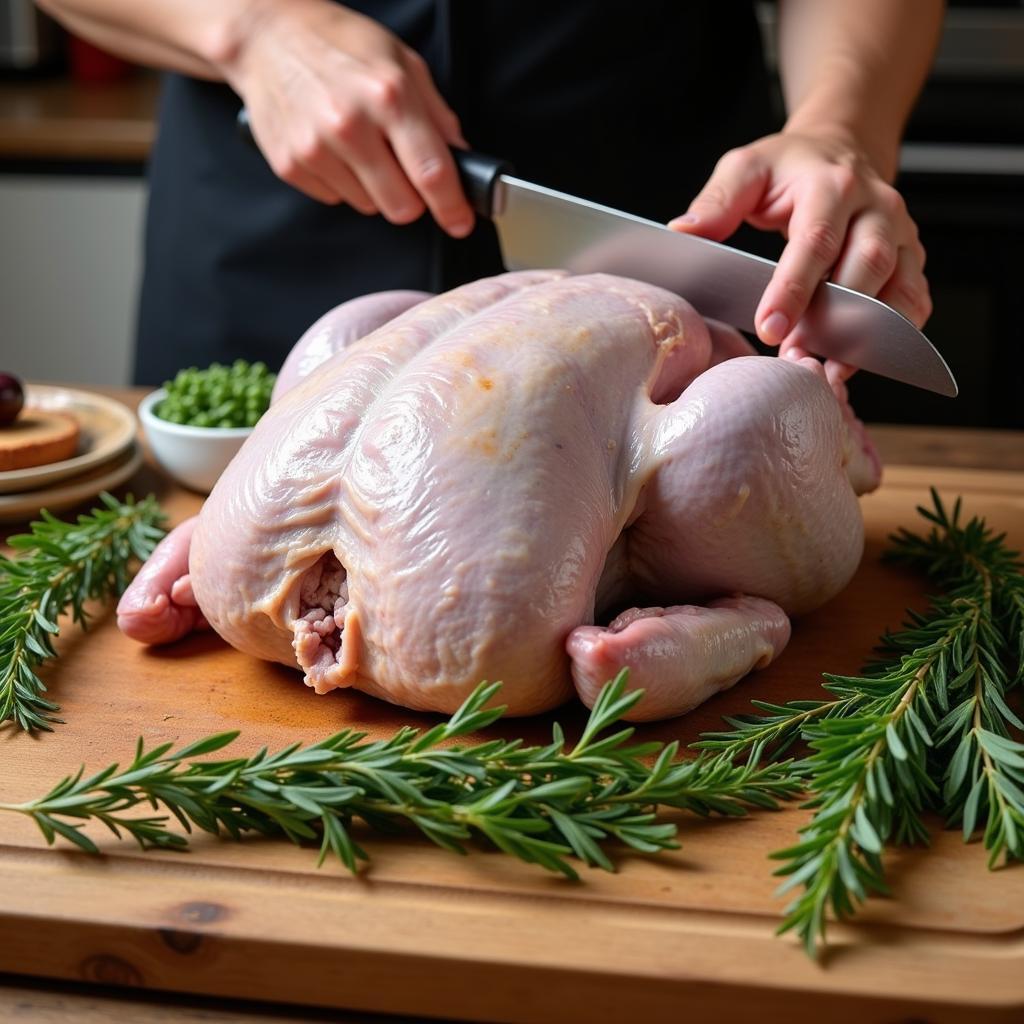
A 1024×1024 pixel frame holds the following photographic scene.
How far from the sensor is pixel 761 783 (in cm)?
113

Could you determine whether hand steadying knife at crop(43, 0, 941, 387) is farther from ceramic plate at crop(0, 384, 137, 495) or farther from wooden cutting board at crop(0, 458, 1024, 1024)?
wooden cutting board at crop(0, 458, 1024, 1024)

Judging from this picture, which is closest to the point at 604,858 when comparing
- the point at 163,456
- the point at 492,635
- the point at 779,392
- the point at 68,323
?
the point at 492,635

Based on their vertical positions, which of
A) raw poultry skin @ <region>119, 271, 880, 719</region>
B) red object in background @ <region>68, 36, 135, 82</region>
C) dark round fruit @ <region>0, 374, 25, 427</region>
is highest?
raw poultry skin @ <region>119, 271, 880, 719</region>

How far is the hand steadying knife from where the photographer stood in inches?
63.8

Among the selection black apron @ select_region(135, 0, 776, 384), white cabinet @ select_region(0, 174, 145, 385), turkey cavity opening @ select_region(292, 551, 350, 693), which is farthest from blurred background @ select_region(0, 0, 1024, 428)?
turkey cavity opening @ select_region(292, 551, 350, 693)

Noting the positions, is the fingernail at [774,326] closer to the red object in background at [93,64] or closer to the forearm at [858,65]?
the forearm at [858,65]

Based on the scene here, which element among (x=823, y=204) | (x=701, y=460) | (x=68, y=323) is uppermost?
(x=823, y=204)

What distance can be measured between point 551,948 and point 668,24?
1.72m

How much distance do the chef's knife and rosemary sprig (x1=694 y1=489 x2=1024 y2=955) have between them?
0.30 m

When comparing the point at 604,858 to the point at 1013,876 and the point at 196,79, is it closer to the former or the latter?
the point at 1013,876

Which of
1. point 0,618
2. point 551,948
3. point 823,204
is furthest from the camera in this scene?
point 823,204

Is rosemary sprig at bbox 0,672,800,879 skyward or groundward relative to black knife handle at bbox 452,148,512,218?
groundward

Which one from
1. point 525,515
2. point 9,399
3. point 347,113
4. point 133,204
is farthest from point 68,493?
point 133,204

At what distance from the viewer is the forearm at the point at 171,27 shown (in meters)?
1.93
